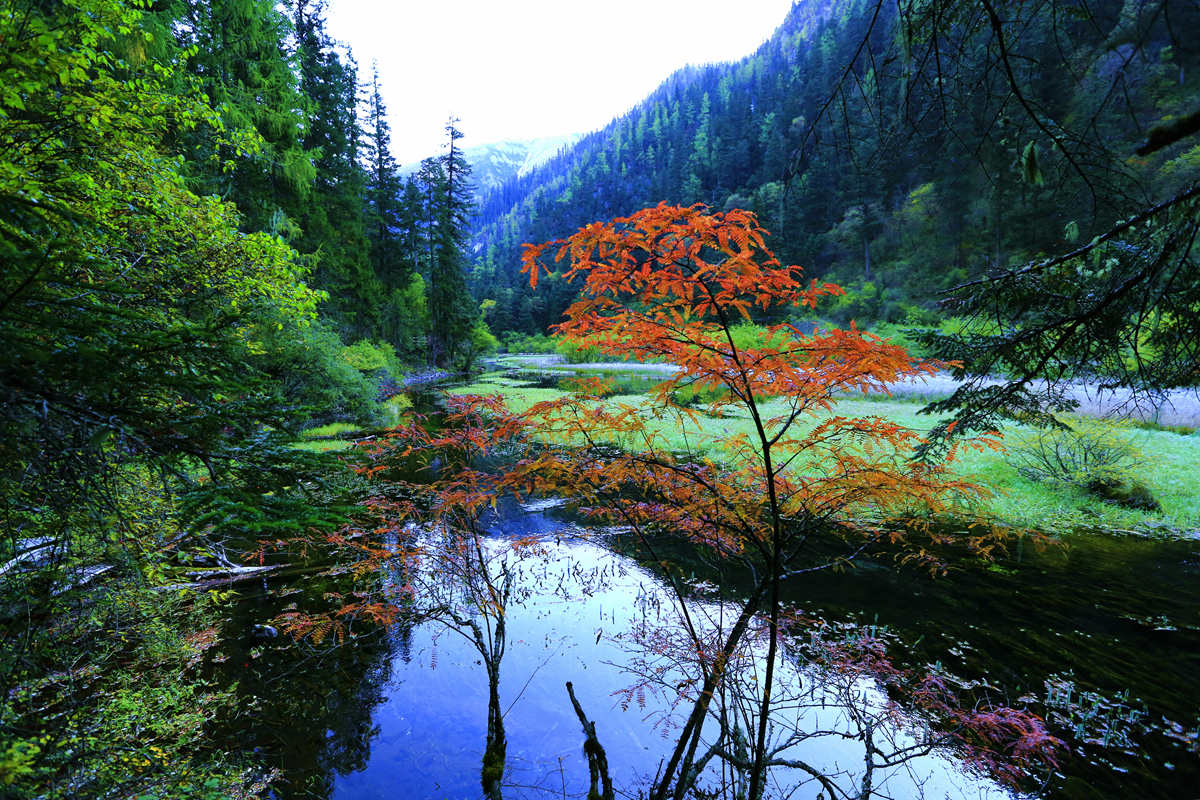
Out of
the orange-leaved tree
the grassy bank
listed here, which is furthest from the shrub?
the orange-leaved tree

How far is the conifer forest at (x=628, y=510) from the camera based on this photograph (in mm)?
1830

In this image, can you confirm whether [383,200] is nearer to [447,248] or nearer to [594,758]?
[447,248]

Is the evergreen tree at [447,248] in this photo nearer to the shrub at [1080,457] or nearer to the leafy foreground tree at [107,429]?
the leafy foreground tree at [107,429]

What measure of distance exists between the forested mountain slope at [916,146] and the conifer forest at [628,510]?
7cm

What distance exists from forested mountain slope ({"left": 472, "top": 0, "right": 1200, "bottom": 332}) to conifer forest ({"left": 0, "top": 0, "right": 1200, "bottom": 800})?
7 cm

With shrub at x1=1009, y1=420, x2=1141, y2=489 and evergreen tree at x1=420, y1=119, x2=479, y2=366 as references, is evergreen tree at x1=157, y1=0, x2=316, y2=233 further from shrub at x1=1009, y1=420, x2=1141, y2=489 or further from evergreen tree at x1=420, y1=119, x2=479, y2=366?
shrub at x1=1009, y1=420, x2=1141, y2=489

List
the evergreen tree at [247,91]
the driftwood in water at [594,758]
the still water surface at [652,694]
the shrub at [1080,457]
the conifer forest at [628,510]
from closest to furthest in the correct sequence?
the conifer forest at [628,510]
the driftwood in water at [594,758]
the still water surface at [652,694]
the shrub at [1080,457]
the evergreen tree at [247,91]

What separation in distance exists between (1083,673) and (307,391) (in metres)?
14.8

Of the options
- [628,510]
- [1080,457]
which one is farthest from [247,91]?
[1080,457]

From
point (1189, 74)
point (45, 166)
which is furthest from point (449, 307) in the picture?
point (1189, 74)

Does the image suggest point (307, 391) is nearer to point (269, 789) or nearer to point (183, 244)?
point (183, 244)

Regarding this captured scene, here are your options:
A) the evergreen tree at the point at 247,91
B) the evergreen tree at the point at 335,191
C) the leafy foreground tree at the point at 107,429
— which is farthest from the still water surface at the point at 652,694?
the evergreen tree at the point at 335,191

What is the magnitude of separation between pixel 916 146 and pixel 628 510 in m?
2.99

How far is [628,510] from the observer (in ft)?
12.3
